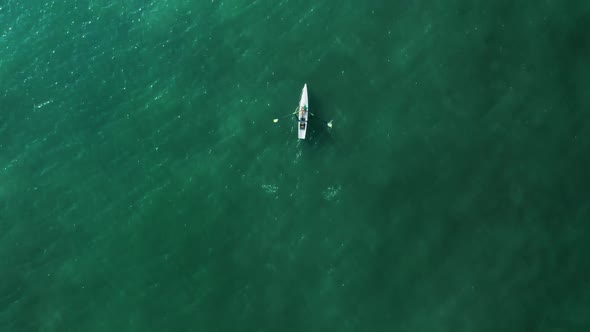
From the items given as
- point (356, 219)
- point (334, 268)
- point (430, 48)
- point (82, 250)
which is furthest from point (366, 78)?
point (82, 250)

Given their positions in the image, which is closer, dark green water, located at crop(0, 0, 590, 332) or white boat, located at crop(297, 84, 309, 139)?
dark green water, located at crop(0, 0, 590, 332)

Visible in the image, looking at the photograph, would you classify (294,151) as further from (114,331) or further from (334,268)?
(114,331)

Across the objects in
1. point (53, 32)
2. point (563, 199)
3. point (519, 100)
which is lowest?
point (563, 199)

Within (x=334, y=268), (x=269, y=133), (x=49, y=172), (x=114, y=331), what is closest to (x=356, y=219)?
(x=334, y=268)

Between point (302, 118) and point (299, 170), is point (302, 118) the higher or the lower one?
the higher one

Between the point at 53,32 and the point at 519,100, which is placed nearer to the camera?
the point at 519,100

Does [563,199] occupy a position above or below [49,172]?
below

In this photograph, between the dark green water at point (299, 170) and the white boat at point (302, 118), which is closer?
the dark green water at point (299, 170)

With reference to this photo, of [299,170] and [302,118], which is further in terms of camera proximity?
[302,118]
